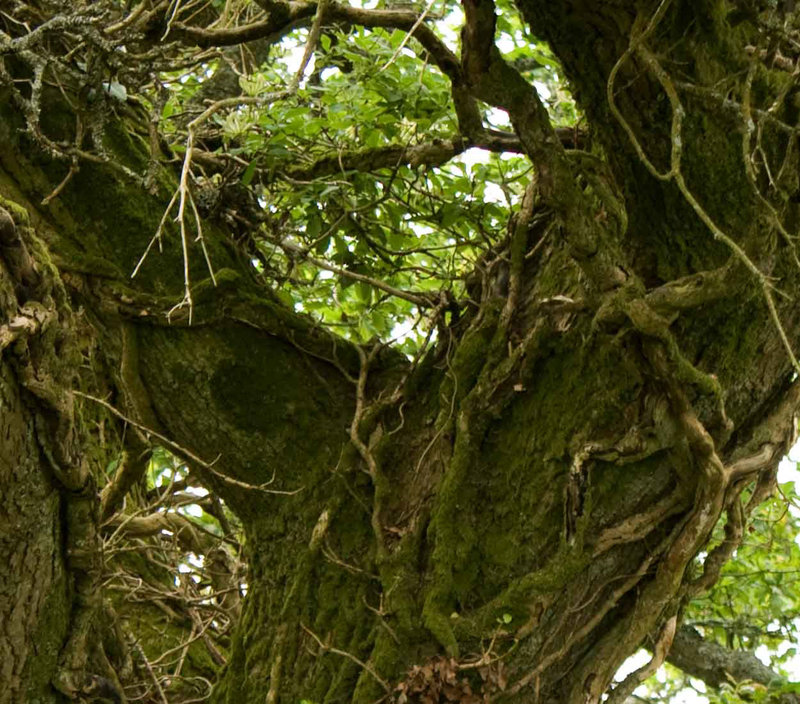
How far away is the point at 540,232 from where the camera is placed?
2.57 meters

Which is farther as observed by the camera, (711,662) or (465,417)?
(711,662)

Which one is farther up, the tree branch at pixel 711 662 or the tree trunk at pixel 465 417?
the tree trunk at pixel 465 417

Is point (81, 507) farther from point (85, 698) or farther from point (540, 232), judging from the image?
point (540, 232)

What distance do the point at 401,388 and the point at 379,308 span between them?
A: 78 cm

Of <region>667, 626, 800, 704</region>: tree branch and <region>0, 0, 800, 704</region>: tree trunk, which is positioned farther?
<region>667, 626, 800, 704</region>: tree branch

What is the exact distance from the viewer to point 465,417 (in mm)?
2342

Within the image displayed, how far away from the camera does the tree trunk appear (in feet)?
6.59

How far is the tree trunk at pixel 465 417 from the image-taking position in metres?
2.01

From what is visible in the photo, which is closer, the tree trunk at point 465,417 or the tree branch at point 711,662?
the tree trunk at point 465,417

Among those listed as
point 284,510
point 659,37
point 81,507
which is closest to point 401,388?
point 284,510

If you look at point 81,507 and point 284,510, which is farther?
point 284,510

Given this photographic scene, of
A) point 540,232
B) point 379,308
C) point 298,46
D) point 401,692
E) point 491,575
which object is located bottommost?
point 401,692

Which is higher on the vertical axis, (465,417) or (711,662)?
(465,417)

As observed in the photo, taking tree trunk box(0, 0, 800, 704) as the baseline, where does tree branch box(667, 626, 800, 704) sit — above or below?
below
